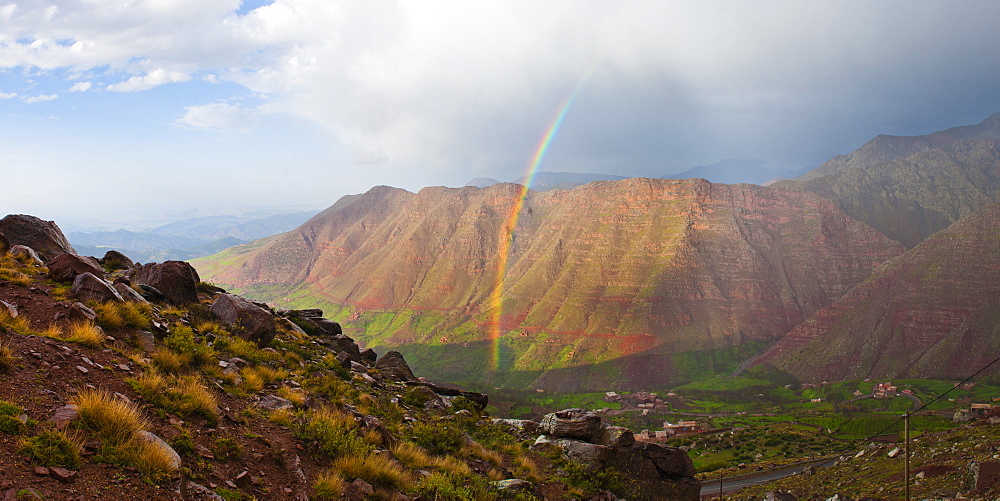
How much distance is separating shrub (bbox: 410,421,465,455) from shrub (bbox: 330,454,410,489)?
418 cm

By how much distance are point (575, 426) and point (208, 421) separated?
15.0m

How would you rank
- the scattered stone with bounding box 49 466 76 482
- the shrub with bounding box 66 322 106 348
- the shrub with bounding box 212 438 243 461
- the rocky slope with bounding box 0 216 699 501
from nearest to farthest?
the scattered stone with bounding box 49 466 76 482 → the rocky slope with bounding box 0 216 699 501 → the shrub with bounding box 212 438 243 461 → the shrub with bounding box 66 322 106 348

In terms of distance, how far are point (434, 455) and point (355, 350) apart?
60.4 ft

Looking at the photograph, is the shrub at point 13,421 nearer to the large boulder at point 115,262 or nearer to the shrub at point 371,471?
the shrub at point 371,471

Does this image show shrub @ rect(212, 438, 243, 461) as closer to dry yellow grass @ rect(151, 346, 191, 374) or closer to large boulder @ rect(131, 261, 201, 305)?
dry yellow grass @ rect(151, 346, 191, 374)

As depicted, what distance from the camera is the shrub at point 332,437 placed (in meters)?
10.8

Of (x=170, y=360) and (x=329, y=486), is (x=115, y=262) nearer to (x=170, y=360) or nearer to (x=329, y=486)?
(x=170, y=360)

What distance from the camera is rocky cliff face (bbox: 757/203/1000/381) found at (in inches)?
5221

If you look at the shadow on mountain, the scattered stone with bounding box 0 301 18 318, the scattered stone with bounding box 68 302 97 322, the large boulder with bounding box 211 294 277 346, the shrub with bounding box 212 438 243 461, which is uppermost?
the scattered stone with bounding box 0 301 18 318

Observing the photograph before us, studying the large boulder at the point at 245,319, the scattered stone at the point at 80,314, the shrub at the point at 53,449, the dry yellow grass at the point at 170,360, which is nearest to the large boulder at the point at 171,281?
the large boulder at the point at 245,319

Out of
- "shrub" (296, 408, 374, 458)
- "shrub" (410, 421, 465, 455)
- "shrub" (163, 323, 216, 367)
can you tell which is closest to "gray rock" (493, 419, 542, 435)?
"shrub" (410, 421, 465, 455)

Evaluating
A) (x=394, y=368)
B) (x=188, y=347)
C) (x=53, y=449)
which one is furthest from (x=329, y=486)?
(x=394, y=368)

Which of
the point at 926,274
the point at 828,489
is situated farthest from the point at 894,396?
the point at 828,489

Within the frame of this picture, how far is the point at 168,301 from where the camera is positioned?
2031 centimetres
